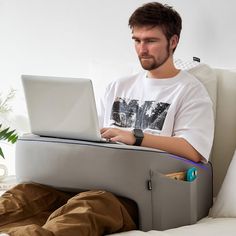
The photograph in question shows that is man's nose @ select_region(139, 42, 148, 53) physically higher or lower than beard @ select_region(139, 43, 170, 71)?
higher

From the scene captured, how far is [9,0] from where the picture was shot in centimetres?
282

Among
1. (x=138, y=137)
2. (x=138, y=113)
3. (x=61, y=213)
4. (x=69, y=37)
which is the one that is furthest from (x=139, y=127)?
(x=69, y=37)

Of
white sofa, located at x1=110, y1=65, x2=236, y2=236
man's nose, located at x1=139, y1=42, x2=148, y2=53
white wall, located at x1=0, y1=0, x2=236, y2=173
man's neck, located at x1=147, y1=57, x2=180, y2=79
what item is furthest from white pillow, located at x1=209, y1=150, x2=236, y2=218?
white wall, located at x1=0, y1=0, x2=236, y2=173

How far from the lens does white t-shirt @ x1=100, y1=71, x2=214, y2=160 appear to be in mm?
1817

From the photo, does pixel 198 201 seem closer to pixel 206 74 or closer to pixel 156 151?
pixel 156 151

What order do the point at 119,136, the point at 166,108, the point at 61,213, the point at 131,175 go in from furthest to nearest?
the point at 166,108 → the point at 119,136 → the point at 131,175 → the point at 61,213

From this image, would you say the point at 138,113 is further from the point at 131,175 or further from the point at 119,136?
the point at 131,175

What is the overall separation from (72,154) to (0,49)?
140 cm

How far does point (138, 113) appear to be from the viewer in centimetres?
196

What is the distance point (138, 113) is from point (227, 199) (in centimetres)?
46

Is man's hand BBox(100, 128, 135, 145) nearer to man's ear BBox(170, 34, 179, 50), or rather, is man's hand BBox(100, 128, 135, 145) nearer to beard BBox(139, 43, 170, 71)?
beard BBox(139, 43, 170, 71)

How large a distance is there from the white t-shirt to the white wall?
30 cm

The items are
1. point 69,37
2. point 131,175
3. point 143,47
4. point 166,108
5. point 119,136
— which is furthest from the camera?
point 69,37

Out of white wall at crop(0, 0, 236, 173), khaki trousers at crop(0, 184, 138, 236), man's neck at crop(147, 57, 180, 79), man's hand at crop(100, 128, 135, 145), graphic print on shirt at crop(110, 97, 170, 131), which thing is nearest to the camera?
khaki trousers at crop(0, 184, 138, 236)
